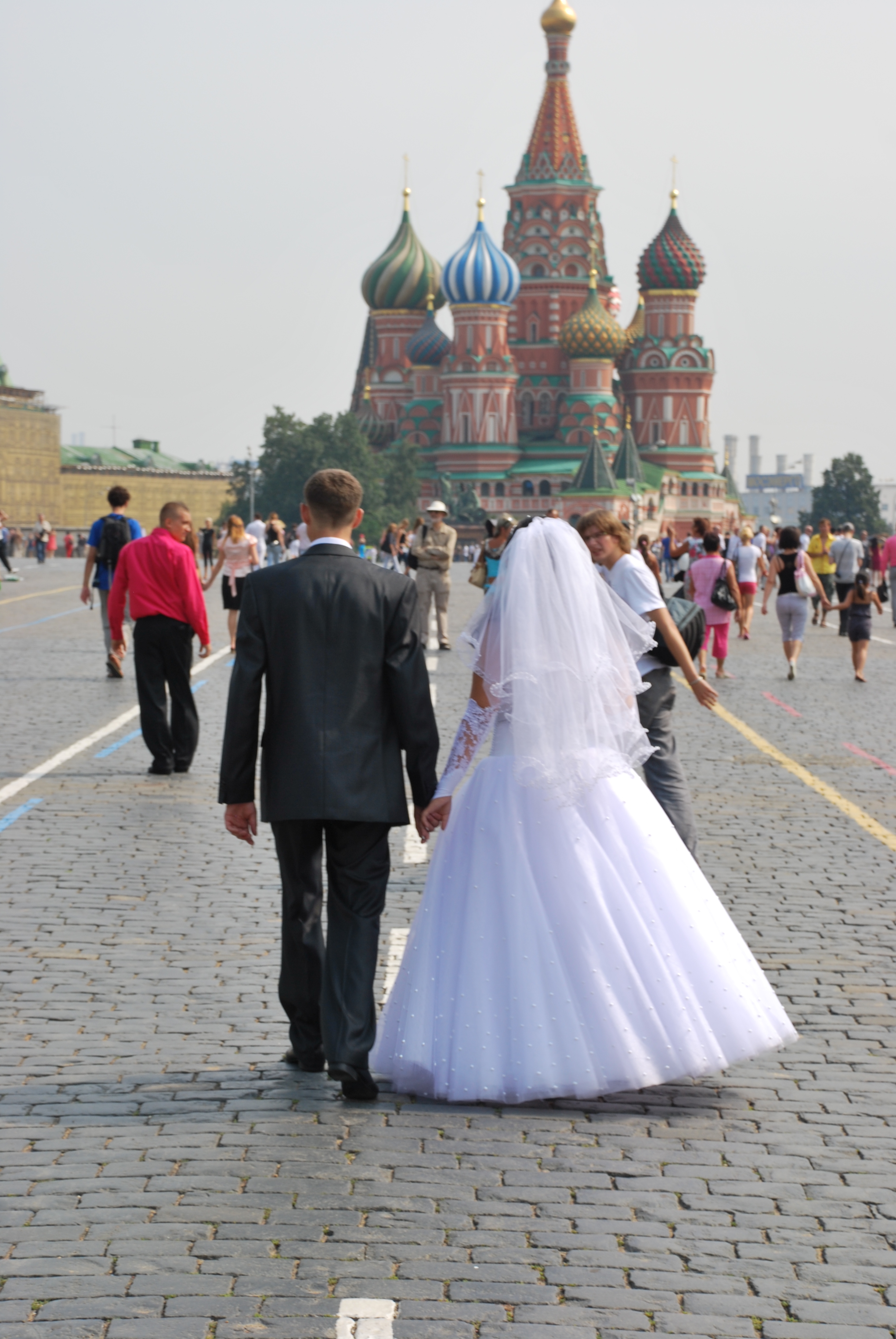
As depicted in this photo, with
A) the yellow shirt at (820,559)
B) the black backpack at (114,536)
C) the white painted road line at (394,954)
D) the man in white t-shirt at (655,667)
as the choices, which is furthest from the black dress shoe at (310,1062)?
the yellow shirt at (820,559)

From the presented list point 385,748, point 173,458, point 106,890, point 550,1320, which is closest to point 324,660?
point 385,748

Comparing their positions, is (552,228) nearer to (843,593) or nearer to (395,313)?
(395,313)

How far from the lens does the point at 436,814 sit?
4930mm

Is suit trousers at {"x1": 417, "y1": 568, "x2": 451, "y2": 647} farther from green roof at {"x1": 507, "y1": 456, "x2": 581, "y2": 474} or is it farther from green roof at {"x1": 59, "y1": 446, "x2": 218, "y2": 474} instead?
green roof at {"x1": 59, "y1": 446, "x2": 218, "y2": 474}

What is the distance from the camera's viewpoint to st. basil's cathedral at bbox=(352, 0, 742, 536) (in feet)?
357

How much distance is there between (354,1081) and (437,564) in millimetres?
15998

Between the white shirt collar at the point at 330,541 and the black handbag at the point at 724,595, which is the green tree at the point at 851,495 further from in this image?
the white shirt collar at the point at 330,541

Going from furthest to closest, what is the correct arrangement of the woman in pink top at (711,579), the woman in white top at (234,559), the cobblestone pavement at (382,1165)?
the woman in white top at (234,559) → the woman in pink top at (711,579) → the cobblestone pavement at (382,1165)

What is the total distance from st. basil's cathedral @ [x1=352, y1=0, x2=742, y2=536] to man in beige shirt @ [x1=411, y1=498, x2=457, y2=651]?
84386 millimetres

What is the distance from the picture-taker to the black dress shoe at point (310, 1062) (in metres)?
4.96

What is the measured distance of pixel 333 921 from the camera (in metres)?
4.80

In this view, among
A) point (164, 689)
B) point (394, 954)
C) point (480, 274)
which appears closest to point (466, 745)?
point (394, 954)

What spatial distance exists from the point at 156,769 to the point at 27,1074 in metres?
5.91

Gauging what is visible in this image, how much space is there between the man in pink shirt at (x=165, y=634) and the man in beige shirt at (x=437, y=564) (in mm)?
9398
